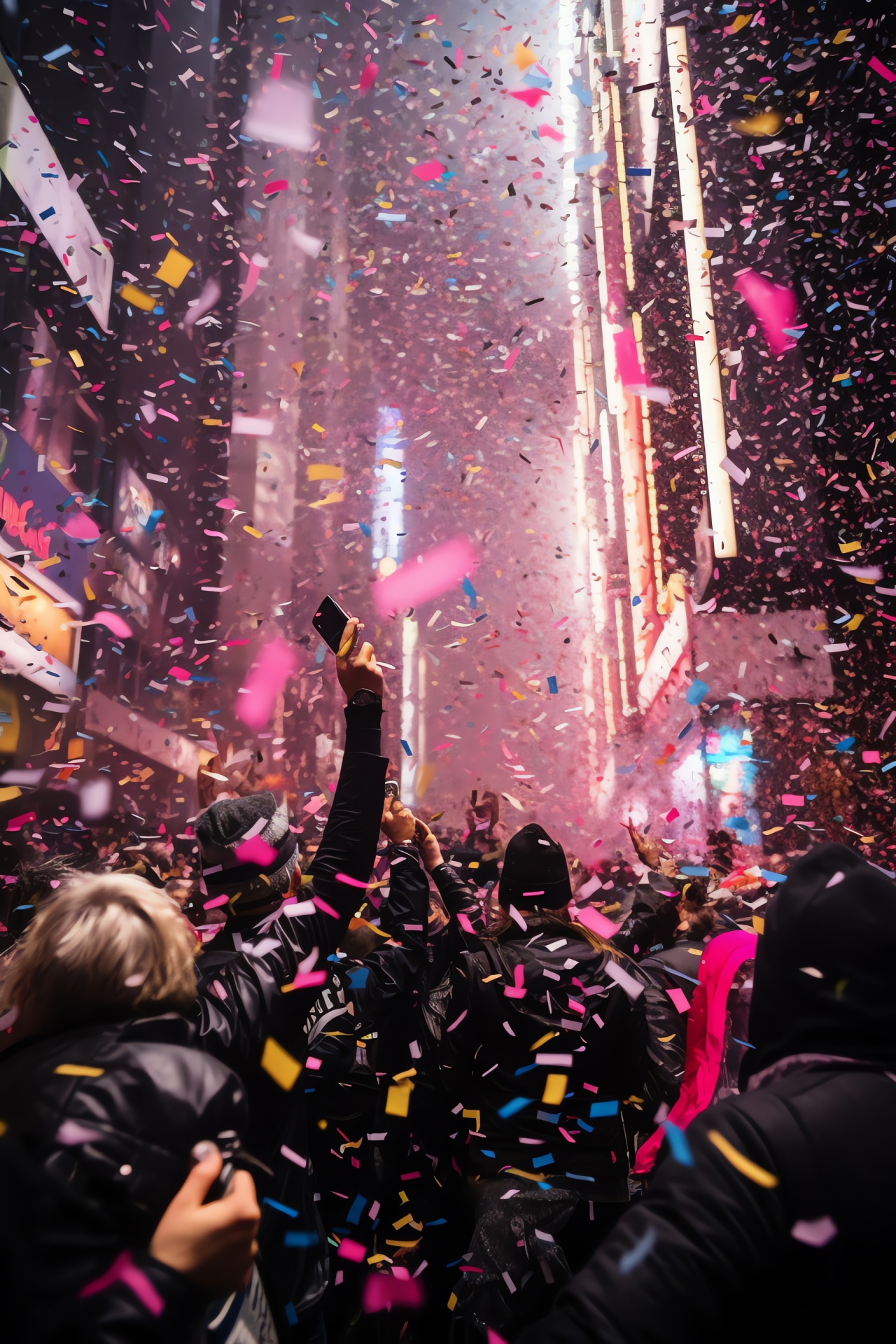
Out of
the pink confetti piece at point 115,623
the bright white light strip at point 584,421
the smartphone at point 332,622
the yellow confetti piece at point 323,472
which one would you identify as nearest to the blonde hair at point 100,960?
the smartphone at point 332,622

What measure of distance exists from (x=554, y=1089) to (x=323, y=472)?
3378 cm

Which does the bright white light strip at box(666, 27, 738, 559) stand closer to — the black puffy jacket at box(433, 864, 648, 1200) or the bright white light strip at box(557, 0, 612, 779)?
the black puffy jacket at box(433, 864, 648, 1200)

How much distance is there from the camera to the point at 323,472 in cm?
3384

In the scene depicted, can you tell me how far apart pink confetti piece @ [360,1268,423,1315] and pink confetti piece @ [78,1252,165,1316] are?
2.10 meters

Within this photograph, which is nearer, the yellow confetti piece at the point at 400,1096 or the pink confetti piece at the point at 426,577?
the yellow confetti piece at the point at 400,1096

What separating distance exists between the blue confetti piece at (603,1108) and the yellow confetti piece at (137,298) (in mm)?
16723

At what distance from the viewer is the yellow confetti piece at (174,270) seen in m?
18.7

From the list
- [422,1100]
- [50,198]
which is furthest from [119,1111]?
[50,198]

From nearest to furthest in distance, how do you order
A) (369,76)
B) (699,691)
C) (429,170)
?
(699,691) → (369,76) → (429,170)

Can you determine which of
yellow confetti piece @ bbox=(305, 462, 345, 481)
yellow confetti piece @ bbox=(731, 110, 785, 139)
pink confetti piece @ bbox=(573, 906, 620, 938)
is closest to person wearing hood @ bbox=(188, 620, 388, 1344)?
pink confetti piece @ bbox=(573, 906, 620, 938)

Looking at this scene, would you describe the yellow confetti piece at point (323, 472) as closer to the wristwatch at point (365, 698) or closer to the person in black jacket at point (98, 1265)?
the wristwatch at point (365, 698)

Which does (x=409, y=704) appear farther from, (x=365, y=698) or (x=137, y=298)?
(x=365, y=698)

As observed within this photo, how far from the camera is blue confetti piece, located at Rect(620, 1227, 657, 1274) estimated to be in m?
0.87

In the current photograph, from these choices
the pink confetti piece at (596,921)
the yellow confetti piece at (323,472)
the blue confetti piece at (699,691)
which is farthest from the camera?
the yellow confetti piece at (323,472)
